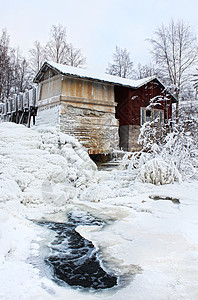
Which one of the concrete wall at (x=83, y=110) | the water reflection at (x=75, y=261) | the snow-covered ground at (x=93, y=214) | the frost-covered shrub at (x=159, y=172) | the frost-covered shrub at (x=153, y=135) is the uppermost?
the concrete wall at (x=83, y=110)

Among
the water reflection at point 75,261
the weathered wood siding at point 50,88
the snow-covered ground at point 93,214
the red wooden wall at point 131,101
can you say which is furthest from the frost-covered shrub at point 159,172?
the red wooden wall at point 131,101

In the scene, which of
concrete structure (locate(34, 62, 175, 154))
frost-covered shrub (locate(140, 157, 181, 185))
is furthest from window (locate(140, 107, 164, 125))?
frost-covered shrub (locate(140, 157, 181, 185))

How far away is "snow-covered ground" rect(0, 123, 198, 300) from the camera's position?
203 centimetres

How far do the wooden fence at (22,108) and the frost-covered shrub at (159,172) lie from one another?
28.4 ft

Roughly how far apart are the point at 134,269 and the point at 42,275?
95 centimetres

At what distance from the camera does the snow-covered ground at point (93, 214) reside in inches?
80.0

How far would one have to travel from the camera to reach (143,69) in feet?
84.4

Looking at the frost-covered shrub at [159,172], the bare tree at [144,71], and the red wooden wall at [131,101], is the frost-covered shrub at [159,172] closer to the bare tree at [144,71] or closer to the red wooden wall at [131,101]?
the red wooden wall at [131,101]

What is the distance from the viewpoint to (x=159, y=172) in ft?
21.2

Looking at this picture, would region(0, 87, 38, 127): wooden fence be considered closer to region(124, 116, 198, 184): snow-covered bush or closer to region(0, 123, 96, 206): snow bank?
region(0, 123, 96, 206): snow bank

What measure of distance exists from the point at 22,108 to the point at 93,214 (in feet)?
40.0

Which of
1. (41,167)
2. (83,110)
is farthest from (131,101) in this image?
(41,167)

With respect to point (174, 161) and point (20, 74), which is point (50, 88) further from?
point (20, 74)

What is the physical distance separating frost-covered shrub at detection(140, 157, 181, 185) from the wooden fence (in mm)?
8669
